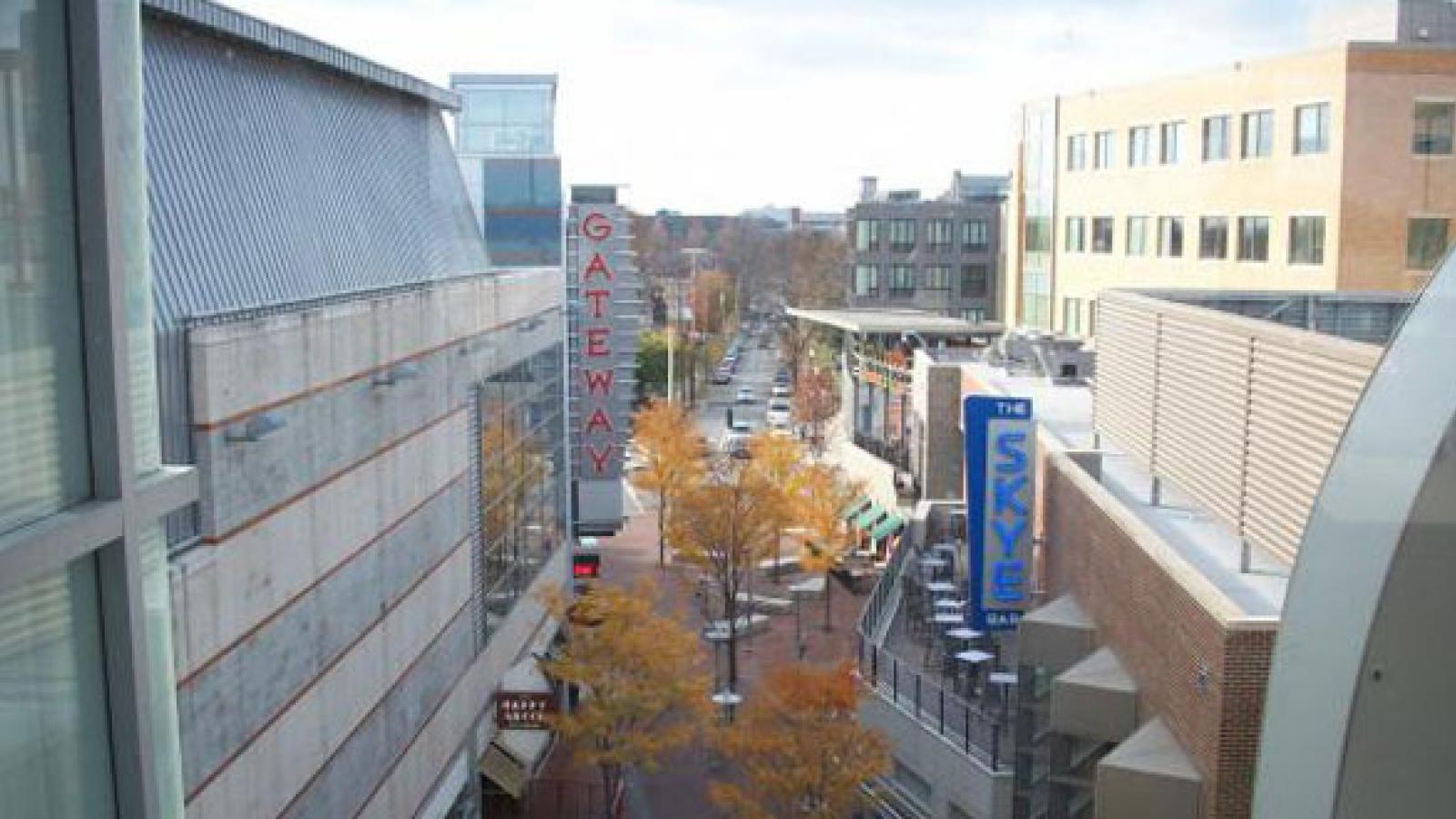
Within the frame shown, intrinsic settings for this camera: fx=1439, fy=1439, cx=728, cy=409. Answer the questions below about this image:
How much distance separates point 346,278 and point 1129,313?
35.5ft

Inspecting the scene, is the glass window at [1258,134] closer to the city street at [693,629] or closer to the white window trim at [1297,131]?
the white window trim at [1297,131]

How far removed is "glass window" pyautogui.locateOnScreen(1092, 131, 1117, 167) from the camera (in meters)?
50.4

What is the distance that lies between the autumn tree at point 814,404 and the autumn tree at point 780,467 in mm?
19495

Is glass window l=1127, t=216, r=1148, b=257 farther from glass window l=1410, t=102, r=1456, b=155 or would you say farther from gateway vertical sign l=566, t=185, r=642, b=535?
gateway vertical sign l=566, t=185, r=642, b=535

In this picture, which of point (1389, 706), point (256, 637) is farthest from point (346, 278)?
point (1389, 706)

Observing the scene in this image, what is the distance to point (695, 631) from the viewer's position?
3719 centimetres

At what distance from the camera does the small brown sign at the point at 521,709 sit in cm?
2595

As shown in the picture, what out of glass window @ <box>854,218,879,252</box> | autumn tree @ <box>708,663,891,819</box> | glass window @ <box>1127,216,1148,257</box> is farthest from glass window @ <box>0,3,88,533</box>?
glass window @ <box>854,218,879,252</box>

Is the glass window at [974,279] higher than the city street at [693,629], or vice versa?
the glass window at [974,279]

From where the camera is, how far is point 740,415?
80.6m

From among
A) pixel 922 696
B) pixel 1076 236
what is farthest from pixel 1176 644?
pixel 1076 236

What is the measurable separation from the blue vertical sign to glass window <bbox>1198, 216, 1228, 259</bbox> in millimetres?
20983

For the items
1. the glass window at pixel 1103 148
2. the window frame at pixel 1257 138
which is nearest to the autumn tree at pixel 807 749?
the window frame at pixel 1257 138

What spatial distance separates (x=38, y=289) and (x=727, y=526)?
1279 inches
